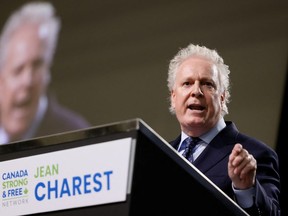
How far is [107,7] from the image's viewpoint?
12.4 ft

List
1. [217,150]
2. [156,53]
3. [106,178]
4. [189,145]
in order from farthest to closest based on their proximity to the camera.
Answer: [156,53]
[189,145]
[217,150]
[106,178]

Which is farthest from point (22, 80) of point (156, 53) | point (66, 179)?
point (66, 179)

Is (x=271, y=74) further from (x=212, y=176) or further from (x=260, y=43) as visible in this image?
(x=212, y=176)

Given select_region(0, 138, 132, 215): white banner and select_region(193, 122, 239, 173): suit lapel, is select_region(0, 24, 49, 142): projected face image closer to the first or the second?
select_region(193, 122, 239, 173): suit lapel

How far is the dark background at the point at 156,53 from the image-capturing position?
3.02 meters

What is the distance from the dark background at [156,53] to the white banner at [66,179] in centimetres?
173

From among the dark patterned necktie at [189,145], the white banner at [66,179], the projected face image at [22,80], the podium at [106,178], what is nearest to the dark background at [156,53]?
the projected face image at [22,80]

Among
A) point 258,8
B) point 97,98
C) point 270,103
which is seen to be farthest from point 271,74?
point 97,98

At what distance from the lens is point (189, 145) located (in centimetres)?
202

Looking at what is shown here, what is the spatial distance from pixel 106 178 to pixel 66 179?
0.10 m

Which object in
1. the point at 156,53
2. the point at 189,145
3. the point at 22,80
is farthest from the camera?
the point at 22,80

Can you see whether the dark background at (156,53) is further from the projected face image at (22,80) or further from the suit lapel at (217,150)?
the suit lapel at (217,150)

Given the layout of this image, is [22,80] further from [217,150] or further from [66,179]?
[66,179]

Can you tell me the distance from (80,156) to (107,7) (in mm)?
2534
